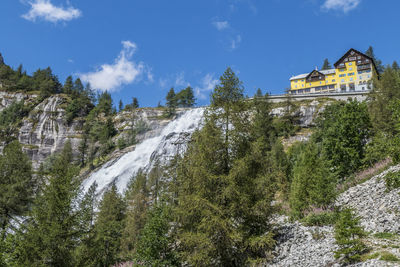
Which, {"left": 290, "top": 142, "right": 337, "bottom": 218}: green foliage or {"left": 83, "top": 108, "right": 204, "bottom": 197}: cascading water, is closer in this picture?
{"left": 290, "top": 142, "right": 337, "bottom": 218}: green foliage

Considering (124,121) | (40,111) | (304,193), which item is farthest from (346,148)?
(40,111)

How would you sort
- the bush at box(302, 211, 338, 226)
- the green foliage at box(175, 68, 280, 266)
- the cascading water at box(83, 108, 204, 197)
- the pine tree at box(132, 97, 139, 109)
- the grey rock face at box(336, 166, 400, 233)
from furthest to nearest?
the pine tree at box(132, 97, 139, 109) < the cascading water at box(83, 108, 204, 197) < the bush at box(302, 211, 338, 226) < the green foliage at box(175, 68, 280, 266) < the grey rock face at box(336, 166, 400, 233)

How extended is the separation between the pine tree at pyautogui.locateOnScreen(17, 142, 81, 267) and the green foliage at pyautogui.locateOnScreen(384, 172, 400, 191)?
59.7ft

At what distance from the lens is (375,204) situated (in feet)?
56.0

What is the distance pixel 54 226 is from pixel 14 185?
15.8 m

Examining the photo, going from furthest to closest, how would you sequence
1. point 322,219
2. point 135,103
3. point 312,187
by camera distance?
1. point 135,103
2. point 312,187
3. point 322,219

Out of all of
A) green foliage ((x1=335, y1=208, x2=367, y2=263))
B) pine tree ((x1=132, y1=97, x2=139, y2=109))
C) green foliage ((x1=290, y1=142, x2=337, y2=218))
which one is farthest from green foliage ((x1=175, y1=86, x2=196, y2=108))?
green foliage ((x1=335, y1=208, x2=367, y2=263))

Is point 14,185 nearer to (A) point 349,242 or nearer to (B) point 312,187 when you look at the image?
(B) point 312,187

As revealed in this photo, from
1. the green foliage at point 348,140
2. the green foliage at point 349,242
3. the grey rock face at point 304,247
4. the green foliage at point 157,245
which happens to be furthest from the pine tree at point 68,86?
the green foliage at point 349,242

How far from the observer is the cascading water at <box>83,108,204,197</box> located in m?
60.7

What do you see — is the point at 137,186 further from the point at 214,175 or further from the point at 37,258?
the point at 214,175

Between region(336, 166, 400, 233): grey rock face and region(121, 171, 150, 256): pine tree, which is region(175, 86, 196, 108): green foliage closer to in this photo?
region(121, 171, 150, 256): pine tree

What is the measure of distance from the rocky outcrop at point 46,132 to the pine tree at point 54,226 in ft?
264

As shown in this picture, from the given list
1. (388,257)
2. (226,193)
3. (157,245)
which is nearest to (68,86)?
(157,245)
